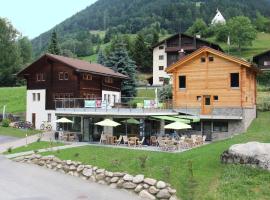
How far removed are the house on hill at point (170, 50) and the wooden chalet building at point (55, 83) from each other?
89.7 ft

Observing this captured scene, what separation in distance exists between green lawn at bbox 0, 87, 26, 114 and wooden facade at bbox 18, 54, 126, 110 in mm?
10040

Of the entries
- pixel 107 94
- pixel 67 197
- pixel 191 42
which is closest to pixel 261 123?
pixel 107 94

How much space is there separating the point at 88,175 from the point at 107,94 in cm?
2705

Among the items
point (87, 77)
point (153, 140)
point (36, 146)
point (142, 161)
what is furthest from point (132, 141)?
point (87, 77)

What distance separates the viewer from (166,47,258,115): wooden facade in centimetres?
3797

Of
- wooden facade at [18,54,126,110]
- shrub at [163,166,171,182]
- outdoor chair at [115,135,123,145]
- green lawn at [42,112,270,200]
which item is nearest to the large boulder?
green lawn at [42,112,270,200]

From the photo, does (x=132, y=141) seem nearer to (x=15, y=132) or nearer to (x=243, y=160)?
(x=243, y=160)

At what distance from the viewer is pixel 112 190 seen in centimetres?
2297

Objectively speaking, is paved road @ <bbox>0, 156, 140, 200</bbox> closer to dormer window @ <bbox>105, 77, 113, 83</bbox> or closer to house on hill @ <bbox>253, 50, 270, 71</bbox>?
dormer window @ <bbox>105, 77, 113, 83</bbox>

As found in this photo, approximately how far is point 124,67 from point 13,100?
18.5 m

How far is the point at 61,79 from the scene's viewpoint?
47344mm

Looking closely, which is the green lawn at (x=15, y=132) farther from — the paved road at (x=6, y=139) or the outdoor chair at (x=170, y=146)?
the outdoor chair at (x=170, y=146)

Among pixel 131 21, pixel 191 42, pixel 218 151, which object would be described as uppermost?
pixel 131 21

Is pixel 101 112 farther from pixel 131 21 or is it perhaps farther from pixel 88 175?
pixel 131 21
